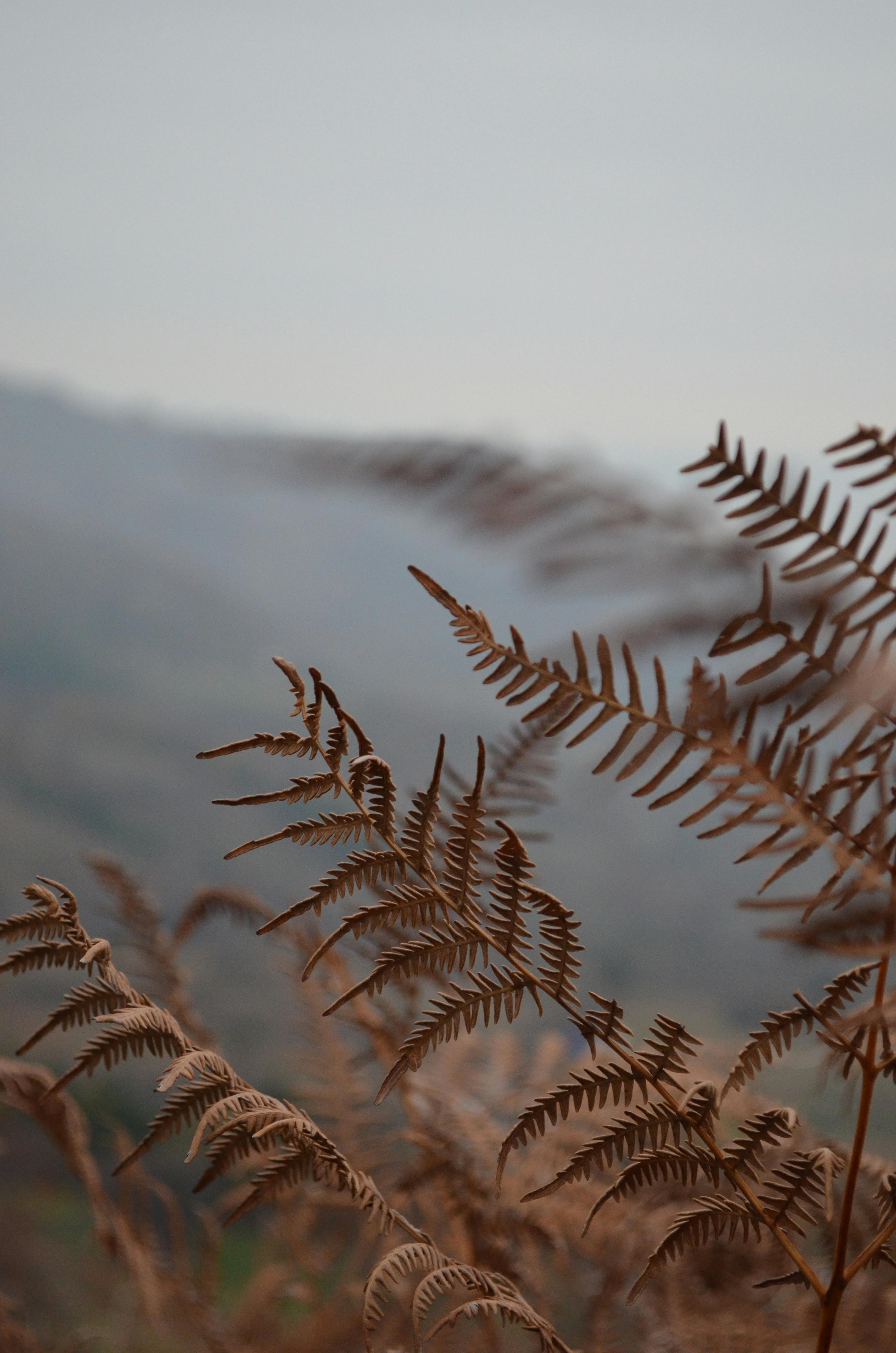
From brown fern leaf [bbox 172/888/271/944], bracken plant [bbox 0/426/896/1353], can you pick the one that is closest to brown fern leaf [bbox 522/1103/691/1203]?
bracken plant [bbox 0/426/896/1353]

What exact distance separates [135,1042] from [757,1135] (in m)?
0.12

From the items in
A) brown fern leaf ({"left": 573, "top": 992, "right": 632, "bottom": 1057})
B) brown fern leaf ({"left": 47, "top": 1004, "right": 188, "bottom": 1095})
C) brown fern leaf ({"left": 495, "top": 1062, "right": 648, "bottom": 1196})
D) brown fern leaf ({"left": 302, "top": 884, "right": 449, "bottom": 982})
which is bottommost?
brown fern leaf ({"left": 47, "top": 1004, "right": 188, "bottom": 1095})

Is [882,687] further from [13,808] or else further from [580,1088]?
[13,808]

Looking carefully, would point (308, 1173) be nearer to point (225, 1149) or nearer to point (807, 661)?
point (225, 1149)

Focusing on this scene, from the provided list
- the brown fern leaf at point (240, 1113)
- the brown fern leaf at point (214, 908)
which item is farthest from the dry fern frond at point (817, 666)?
the brown fern leaf at point (214, 908)

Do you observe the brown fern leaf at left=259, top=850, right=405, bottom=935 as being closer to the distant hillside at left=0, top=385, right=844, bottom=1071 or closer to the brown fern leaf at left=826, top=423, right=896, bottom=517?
the brown fern leaf at left=826, top=423, right=896, bottom=517

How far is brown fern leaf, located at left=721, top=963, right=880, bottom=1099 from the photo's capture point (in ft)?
0.65

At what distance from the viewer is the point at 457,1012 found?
18 cm

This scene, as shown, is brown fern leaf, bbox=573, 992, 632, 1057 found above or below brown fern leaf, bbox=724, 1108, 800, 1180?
above

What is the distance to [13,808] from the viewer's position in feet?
6.26

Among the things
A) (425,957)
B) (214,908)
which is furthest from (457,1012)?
(214,908)

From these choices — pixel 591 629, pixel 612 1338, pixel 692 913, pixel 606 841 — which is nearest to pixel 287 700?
pixel 606 841

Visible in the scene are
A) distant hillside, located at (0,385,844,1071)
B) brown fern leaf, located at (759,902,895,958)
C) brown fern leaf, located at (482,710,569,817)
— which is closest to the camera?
brown fern leaf, located at (759,902,895,958)

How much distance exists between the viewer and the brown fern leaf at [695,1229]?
19 centimetres
